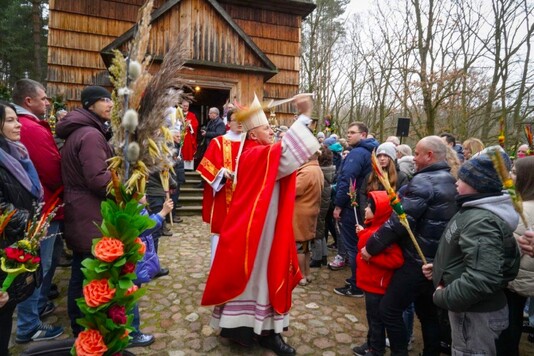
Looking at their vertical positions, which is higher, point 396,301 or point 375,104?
point 375,104

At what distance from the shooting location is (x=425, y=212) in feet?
8.57

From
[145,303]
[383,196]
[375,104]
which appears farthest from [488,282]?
[375,104]

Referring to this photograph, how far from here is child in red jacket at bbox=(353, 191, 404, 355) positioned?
2727 millimetres

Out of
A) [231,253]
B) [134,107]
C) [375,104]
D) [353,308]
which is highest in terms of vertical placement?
[375,104]

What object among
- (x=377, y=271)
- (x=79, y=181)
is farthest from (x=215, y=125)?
(x=377, y=271)

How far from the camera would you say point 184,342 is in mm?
3119

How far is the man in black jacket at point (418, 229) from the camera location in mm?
2576

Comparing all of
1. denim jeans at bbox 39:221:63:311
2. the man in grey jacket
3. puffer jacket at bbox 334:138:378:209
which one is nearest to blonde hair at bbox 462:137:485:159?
puffer jacket at bbox 334:138:378:209

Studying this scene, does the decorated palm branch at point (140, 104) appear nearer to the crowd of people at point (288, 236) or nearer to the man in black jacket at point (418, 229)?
the crowd of people at point (288, 236)

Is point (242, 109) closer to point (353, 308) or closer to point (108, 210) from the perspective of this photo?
point (108, 210)

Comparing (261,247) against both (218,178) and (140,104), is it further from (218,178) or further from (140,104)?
(140,104)

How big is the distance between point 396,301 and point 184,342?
1.94 metres

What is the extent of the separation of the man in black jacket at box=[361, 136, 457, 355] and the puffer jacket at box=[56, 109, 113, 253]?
2.27 m

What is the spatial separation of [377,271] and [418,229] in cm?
48
